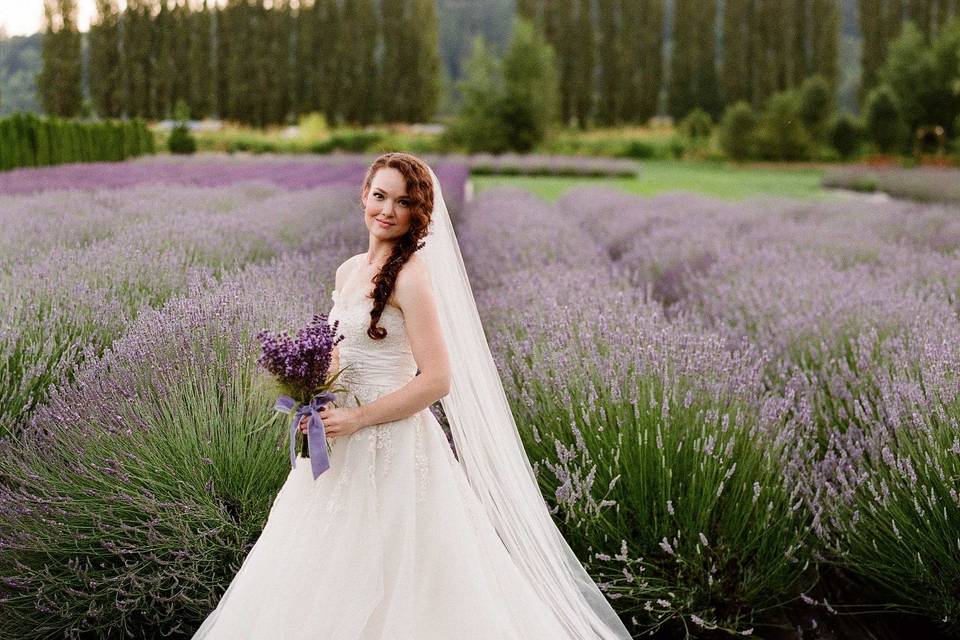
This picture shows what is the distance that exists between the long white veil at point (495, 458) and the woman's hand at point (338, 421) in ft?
1.15

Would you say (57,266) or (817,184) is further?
(817,184)

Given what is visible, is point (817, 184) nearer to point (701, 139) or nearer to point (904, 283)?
point (701, 139)

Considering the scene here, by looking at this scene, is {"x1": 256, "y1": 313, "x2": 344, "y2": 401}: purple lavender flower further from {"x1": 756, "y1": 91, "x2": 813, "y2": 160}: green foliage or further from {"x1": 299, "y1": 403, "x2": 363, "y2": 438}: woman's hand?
{"x1": 756, "y1": 91, "x2": 813, "y2": 160}: green foliage

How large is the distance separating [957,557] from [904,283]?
3.15 meters

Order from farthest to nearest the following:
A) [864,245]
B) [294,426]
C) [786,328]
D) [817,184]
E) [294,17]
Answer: [294,17], [817,184], [864,245], [786,328], [294,426]

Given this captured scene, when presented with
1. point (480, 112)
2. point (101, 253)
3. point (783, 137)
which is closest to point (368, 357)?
point (101, 253)

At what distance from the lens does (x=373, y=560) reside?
6.10 ft

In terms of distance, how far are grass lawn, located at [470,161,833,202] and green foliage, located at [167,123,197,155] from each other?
9.81m

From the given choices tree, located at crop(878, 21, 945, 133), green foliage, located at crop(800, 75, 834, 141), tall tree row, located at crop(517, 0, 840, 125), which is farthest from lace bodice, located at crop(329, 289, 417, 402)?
tall tree row, located at crop(517, 0, 840, 125)

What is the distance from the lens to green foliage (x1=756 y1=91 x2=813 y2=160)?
135 ft

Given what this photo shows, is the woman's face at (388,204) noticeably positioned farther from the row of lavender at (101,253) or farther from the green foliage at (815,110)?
the green foliage at (815,110)

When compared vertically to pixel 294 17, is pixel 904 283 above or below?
below

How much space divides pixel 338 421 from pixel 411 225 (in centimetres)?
44

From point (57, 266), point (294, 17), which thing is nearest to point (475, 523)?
point (57, 266)
